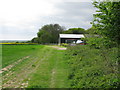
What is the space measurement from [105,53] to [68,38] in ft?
95.4

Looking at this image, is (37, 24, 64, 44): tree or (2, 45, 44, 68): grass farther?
(37, 24, 64, 44): tree

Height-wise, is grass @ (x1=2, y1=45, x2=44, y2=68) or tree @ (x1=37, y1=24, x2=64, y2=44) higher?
tree @ (x1=37, y1=24, x2=64, y2=44)

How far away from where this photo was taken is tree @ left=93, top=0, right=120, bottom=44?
4.31m

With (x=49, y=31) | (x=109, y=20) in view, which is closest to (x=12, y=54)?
(x=49, y=31)

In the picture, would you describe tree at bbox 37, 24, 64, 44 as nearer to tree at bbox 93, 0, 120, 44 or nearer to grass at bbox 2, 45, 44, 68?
grass at bbox 2, 45, 44, 68

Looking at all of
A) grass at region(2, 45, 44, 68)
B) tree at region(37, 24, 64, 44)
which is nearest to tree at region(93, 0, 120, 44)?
grass at region(2, 45, 44, 68)

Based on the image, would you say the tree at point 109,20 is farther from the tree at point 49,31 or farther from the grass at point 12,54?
the tree at point 49,31

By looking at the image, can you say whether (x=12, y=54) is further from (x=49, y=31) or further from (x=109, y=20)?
(x=109, y=20)

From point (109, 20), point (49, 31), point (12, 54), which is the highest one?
point (49, 31)

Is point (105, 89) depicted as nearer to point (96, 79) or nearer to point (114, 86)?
point (114, 86)

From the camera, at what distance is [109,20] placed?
4434mm

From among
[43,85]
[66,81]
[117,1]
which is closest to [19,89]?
[43,85]

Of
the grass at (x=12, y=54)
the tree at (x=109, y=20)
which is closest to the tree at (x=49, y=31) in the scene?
the grass at (x=12, y=54)

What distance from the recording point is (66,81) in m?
4.96
